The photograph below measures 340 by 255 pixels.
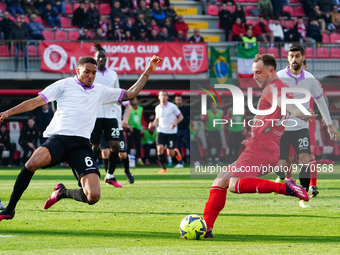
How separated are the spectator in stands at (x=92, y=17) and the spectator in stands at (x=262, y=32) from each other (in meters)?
6.76

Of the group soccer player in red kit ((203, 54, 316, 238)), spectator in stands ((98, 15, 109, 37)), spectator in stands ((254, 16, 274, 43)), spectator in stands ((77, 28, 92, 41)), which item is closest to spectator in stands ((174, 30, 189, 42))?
spectator in stands ((98, 15, 109, 37))

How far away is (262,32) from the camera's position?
2972cm

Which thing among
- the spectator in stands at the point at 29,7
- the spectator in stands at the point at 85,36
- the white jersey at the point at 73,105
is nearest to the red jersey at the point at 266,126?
the white jersey at the point at 73,105

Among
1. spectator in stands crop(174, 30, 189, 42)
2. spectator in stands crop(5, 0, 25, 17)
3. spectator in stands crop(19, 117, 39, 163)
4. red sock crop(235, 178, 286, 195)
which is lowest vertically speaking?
spectator in stands crop(19, 117, 39, 163)

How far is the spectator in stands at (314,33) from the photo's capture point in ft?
99.7

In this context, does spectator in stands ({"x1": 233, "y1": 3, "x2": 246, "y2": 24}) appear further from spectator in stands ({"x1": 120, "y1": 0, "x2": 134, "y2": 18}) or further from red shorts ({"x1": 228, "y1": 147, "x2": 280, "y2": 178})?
red shorts ({"x1": 228, "y1": 147, "x2": 280, "y2": 178})

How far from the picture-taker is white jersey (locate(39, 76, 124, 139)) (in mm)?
8508

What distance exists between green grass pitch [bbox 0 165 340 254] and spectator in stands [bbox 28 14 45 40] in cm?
1289

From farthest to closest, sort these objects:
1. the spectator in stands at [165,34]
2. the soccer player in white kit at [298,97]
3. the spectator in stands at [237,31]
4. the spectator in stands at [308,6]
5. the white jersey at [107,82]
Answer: the spectator in stands at [308,6]
the spectator in stands at [237,31]
the spectator in stands at [165,34]
the white jersey at [107,82]
the soccer player in white kit at [298,97]

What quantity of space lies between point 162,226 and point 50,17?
19319 millimetres

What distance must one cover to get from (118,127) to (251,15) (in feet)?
63.0

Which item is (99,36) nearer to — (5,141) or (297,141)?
(5,141)

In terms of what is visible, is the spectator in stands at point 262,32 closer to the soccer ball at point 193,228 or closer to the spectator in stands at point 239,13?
the spectator in stands at point 239,13

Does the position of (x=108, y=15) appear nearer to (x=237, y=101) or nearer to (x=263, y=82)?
(x=237, y=101)
